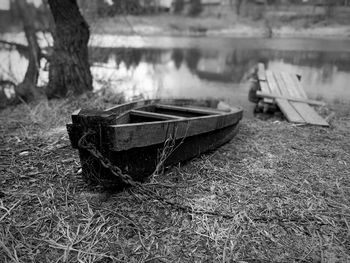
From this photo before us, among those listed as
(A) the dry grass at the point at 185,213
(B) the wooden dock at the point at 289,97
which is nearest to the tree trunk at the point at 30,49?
(A) the dry grass at the point at 185,213

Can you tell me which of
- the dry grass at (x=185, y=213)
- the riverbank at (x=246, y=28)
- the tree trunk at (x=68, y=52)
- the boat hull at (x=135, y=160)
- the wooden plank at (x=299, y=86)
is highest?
the riverbank at (x=246, y=28)

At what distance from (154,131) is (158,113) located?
1.49 meters

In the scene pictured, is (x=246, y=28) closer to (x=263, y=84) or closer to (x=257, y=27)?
(x=257, y=27)

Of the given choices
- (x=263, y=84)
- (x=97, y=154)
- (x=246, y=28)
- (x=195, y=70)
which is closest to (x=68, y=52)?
(x=97, y=154)

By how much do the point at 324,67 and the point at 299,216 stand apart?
1282 centimetres

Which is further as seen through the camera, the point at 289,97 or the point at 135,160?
the point at 289,97

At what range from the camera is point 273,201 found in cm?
260

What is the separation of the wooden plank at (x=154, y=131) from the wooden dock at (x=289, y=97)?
2.84 m

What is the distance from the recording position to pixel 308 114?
571cm

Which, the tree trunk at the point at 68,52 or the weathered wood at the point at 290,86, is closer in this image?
the tree trunk at the point at 68,52

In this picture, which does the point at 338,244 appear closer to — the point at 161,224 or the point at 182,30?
the point at 161,224

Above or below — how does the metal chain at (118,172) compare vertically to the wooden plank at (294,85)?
below

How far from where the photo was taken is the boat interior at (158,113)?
3305 mm

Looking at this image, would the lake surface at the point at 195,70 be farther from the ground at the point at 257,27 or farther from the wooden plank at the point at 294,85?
the ground at the point at 257,27
